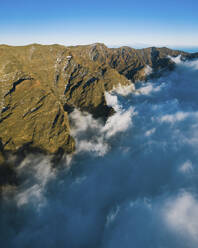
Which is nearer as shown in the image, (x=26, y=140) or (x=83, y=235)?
(x=83, y=235)

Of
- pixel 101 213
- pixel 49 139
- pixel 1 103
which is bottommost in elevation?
pixel 101 213

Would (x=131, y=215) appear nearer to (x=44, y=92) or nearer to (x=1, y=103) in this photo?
(x=44, y=92)

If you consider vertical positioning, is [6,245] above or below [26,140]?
below

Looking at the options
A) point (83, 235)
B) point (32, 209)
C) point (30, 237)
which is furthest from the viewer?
point (32, 209)

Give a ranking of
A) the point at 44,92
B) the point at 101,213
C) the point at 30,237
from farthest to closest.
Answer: the point at 44,92
the point at 101,213
the point at 30,237

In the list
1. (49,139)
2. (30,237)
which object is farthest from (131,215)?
(49,139)

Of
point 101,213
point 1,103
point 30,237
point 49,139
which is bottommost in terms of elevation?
point 101,213

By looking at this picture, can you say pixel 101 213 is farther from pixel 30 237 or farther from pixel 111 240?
pixel 30 237

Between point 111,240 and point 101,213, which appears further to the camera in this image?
point 101,213

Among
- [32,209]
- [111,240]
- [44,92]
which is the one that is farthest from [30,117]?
[111,240]
